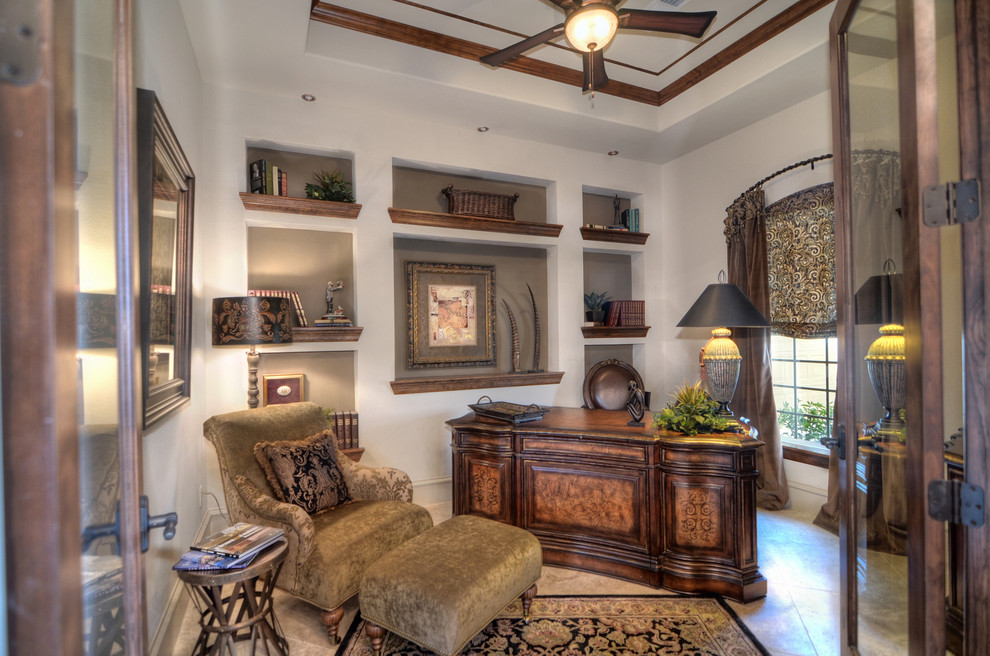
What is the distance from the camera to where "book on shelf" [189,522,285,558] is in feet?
5.93

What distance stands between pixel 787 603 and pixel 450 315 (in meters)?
2.97

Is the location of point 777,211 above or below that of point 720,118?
below

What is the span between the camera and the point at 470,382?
161 inches

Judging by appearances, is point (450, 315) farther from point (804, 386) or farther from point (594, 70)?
point (804, 386)

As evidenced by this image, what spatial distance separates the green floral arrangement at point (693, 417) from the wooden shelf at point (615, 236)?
7.04ft

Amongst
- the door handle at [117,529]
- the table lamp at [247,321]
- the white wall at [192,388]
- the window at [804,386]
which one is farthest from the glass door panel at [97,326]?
the window at [804,386]

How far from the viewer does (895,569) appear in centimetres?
138

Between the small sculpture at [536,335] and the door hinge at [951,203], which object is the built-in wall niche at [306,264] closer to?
the small sculpture at [536,335]

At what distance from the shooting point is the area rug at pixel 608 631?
7.05 ft

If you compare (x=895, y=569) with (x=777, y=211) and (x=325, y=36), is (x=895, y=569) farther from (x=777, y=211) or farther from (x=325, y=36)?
(x=325, y=36)

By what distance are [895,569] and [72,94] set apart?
215 cm

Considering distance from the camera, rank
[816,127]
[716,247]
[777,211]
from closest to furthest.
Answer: [816,127], [777,211], [716,247]

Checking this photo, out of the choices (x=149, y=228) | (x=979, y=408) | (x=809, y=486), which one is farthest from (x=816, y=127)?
(x=149, y=228)

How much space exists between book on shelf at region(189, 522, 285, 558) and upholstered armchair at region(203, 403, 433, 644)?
23cm
